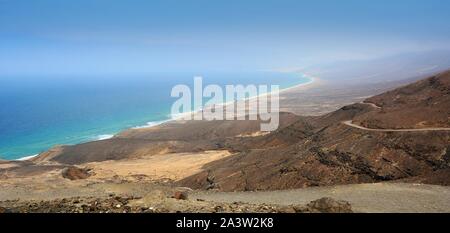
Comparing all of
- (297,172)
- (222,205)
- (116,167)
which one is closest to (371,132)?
(297,172)

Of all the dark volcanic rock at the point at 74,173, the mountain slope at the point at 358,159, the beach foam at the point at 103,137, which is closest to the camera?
the mountain slope at the point at 358,159

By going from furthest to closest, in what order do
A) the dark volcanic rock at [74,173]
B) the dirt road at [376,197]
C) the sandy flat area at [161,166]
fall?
the sandy flat area at [161,166] < the dark volcanic rock at [74,173] < the dirt road at [376,197]

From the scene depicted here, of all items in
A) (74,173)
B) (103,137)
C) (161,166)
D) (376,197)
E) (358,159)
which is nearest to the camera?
(376,197)

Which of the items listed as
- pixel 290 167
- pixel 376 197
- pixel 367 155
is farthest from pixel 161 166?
pixel 376 197

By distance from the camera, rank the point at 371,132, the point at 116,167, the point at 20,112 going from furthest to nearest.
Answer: the point at 20,112, the point at 116,167, the point at 371,132

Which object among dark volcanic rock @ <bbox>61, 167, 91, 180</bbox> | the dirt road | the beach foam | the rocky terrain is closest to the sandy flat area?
the rocky terrain

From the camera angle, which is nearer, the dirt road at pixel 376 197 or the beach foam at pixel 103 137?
the dirt road at pixel 376 197

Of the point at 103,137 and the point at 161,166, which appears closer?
the point at 161,166

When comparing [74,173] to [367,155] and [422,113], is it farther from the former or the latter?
[422,113]

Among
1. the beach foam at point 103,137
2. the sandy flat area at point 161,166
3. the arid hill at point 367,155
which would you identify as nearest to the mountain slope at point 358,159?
the arid hill at point 367,155

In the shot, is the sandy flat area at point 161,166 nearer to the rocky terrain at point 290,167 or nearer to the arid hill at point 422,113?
the rocky terrain at point 290,167
